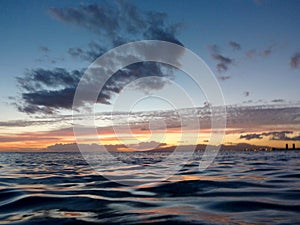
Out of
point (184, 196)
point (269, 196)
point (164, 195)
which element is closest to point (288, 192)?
point (269, 196)

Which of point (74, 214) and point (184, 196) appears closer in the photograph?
point (74, 214)

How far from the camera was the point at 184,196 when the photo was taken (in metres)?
9.52

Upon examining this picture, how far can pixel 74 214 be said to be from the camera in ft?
23.0

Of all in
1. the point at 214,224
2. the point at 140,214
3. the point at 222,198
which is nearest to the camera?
the point at 214,224

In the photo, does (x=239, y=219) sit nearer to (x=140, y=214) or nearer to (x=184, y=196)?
(x=140, y=214)

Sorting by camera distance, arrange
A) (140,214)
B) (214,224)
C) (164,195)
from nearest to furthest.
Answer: (214,224) → (140,214) → (164,195)

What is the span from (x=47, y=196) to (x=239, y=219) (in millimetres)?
6864

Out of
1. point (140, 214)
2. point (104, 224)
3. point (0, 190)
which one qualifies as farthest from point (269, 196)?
point (0, 190)

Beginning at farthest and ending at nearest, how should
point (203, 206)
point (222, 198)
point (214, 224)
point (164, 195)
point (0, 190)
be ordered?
point (0, 190) → point (164, 195) → point (222, 198) → point (203, 206) → point (214, 224)

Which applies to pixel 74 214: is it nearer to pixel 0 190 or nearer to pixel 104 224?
pixel 104 224

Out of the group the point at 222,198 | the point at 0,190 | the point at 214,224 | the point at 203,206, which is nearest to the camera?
the point at 214,224

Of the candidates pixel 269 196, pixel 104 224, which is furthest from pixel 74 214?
pixel 269 196

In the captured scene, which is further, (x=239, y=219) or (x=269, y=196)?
(x=269, y=196)

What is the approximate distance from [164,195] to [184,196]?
730 millimetres
